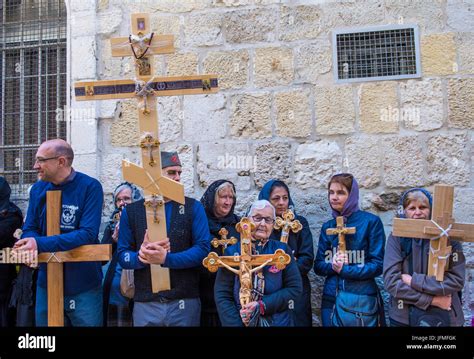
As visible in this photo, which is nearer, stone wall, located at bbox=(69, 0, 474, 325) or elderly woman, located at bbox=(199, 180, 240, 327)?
elderly woman, located at bbox=(199, 180, 240, 327)

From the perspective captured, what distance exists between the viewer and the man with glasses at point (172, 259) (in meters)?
3.96

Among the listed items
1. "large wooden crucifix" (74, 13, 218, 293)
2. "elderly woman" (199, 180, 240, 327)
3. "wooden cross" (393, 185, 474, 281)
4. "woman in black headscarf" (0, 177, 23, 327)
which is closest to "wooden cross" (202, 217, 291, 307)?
"large wooden crucifix" (74, 13, 218, 293)

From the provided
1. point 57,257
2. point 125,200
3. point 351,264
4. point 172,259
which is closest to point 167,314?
point 172,259

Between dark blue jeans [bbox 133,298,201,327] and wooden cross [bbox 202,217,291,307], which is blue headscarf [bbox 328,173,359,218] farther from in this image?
dark blue jeans [bbox 133,298,201,327]

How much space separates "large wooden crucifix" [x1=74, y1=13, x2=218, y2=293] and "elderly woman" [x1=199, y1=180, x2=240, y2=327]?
476 millimetres

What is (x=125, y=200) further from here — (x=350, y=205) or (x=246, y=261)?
(x=350, y=205)

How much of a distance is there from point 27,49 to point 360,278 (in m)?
4.03

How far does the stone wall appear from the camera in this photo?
5.22m

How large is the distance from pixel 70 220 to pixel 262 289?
1.35m

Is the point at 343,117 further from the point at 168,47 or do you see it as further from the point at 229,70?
the point at 168,47

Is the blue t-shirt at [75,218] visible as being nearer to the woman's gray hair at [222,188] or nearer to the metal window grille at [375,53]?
the woman's gray hair at [222,188]

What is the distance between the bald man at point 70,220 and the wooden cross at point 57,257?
7 centimetres
